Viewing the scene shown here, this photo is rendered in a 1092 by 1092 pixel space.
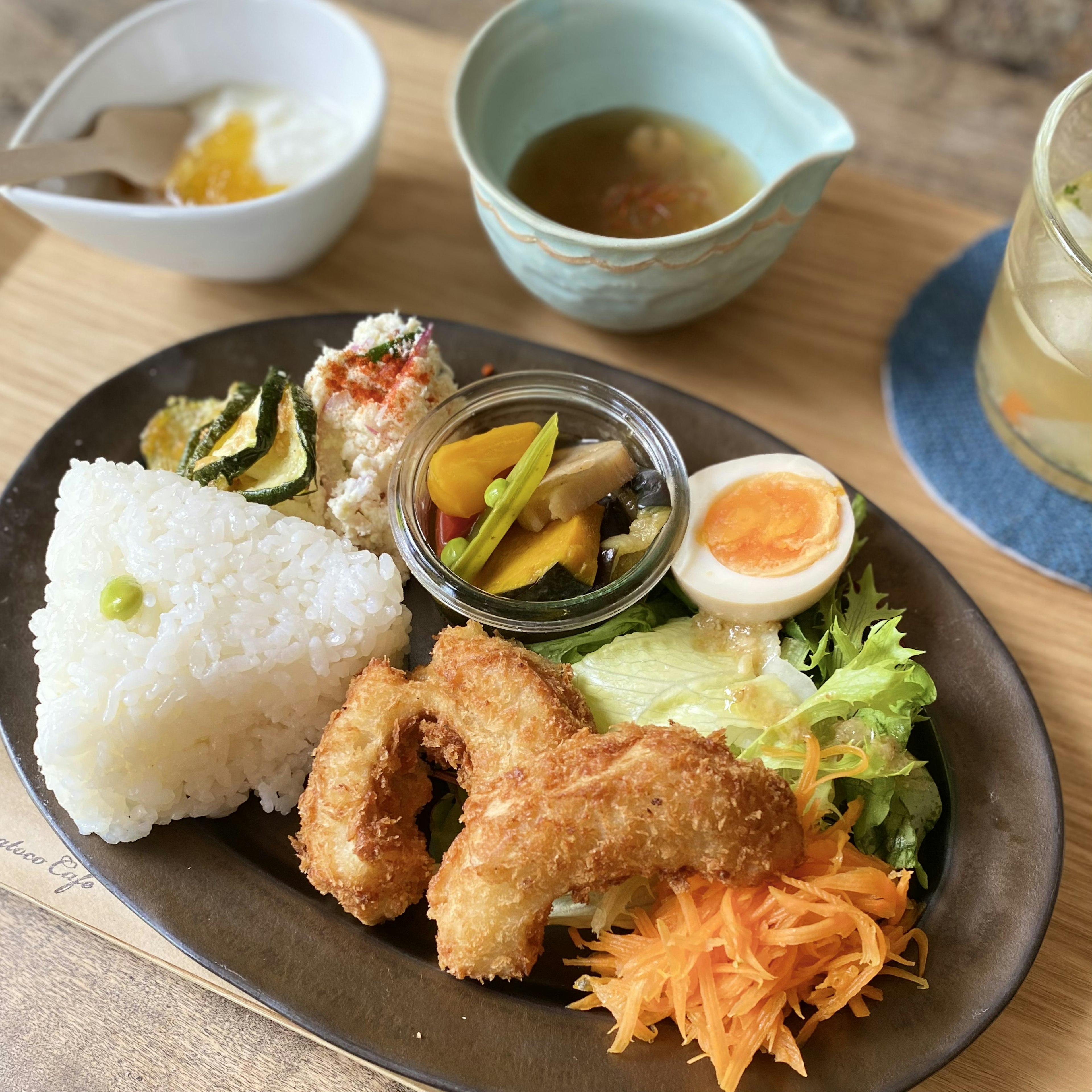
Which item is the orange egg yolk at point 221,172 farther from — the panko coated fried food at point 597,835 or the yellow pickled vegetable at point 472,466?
the panko coated fried food at point 597,835

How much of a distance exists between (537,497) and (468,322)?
0.90 m

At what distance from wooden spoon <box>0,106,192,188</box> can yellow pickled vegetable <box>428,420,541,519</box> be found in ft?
4.46

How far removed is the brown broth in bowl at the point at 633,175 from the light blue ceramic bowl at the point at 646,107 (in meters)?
0.04

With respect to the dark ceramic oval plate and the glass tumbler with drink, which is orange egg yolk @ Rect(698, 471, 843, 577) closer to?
the dark ceramic oval plate

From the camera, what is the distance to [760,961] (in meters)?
1.74

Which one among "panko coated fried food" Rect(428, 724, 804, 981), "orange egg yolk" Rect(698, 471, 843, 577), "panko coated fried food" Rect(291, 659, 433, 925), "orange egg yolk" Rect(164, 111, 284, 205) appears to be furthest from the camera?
"orange egg yolk" Rect(164, 111, 284, 205)

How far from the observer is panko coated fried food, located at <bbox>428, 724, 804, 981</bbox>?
1706mm

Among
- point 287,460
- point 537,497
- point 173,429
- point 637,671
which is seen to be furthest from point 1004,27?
point 173,429

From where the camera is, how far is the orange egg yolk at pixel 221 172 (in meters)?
2.77

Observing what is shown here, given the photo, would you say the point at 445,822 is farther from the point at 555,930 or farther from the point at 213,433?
the point at 213,433

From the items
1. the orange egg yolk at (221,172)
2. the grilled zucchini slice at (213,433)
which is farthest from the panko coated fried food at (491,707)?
the orange egg yolk at (221,172)

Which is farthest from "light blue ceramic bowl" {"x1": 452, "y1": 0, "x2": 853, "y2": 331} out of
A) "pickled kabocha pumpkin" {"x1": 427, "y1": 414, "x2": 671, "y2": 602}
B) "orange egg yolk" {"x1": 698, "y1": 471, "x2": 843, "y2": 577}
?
"orange egg yolk" {"x1": 698, "y1": 471, "x2": 843, "y2": 577}

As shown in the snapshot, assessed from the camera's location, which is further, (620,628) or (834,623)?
(620,628)

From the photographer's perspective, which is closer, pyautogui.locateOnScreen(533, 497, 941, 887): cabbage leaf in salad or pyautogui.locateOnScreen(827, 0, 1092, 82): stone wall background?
pyautogui.locateOnScreen(533, 497, 941, 887): cabbage leaf in salad
